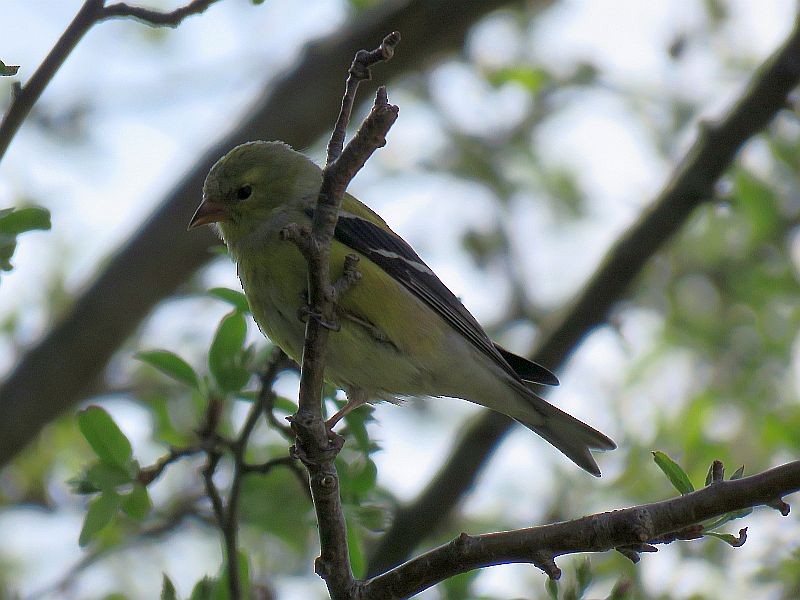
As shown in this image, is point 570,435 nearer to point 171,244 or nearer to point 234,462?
point 234,462

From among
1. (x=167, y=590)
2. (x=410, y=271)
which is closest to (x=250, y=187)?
(x=410, y=271)

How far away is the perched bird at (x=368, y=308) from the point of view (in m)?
4.25

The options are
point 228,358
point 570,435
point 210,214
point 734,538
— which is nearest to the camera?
point 734,538

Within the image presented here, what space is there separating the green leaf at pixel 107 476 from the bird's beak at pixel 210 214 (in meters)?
1.60

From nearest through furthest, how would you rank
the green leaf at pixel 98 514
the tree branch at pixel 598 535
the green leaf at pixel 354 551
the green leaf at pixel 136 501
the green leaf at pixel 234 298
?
the tree branch at pixel 598 535
the green leaf at pixel 98 514
the green leaf at pixel 136 501
the green leaf at pixel 354 551
the green leaf at pixel 234 298

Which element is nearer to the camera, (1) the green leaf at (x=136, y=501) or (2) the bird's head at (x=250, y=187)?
(1) the green leaf at (x=136, y=501)

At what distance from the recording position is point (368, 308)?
4.29m

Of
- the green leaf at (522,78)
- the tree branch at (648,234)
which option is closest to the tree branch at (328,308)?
the tree branch at (648,234)

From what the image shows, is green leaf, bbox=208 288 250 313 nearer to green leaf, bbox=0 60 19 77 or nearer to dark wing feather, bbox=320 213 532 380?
dark wing feather, bbox=320 213 532 380

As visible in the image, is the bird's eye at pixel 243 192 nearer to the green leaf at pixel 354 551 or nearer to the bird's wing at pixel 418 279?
the bird's wing at pixel 418 279

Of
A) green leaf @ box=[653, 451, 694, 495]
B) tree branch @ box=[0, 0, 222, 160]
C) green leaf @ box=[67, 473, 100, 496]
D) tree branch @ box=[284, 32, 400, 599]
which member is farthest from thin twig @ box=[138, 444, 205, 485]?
green leaf @ box=[653, 451, 694, 495]

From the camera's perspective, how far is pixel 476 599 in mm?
4090

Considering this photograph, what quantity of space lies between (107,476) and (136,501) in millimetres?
142

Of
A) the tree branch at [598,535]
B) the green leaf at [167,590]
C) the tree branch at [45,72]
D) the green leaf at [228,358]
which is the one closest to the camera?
the tree branch at [598,535]
